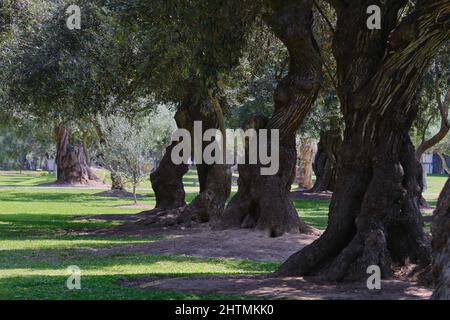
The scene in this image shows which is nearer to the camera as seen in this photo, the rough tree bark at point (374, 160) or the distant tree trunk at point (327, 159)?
the rough tree bark at point (374, 160)

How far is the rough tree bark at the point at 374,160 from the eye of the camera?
1159 centimetres

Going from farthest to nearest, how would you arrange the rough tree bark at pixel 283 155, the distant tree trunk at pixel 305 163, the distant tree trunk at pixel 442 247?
the distant tree trunk at pixel 305 163 < the rough tree bark at pixel 283 155 < the distant tree trunk at pixel 442 247

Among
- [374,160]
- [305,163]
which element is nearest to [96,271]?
[374,160]

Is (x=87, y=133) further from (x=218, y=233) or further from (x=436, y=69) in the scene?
(x=218, y=233)

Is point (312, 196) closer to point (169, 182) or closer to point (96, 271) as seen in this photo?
point (169, 182)

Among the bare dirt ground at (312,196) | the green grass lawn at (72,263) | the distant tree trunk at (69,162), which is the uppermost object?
the distant tree trunk at (69,162)

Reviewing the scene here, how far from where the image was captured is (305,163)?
52.4 metres

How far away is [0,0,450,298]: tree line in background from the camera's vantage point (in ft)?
38.8

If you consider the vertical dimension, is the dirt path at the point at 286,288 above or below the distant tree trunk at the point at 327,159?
below

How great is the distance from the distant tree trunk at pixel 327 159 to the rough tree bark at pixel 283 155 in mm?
24036

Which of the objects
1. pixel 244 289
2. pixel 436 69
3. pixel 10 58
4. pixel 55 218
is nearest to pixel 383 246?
pixel 244 289

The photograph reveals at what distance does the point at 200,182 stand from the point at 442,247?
56.0 ft

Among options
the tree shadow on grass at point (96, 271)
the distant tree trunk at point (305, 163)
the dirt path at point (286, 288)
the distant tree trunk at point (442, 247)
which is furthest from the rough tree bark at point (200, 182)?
the distant tree trunk at point (305, 163)

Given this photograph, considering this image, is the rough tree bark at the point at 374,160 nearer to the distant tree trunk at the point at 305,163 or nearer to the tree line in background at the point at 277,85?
the tree line in background at the point at 277,85
